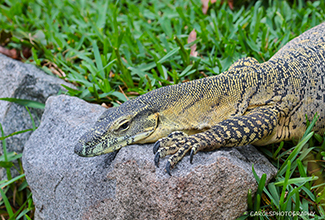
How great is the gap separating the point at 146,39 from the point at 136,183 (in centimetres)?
340

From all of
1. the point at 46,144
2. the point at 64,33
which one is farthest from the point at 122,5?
the point at 46,144

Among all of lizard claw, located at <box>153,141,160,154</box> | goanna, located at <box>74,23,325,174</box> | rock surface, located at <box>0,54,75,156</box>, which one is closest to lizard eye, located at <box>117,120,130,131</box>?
goanna, located at <box>74,23,325,174</box>

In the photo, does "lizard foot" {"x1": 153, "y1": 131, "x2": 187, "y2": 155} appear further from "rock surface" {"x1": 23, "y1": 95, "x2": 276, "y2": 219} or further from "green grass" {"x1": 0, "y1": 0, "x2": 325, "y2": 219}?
"green grass" {"x1": 0, "y1": 0, "x2": 325, "y2": 219}

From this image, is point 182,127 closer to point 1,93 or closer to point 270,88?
point 270,88

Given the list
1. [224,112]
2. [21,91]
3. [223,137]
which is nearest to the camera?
[223,137]

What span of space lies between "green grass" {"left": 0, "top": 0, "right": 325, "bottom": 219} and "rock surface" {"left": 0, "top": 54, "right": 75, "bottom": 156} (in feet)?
1.00

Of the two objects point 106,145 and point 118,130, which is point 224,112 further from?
point 106,145

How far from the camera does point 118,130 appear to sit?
116 inches

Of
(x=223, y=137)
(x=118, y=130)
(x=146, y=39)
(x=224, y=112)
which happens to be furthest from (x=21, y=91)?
(x=223, y=137)

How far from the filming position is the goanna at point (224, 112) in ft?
9.46

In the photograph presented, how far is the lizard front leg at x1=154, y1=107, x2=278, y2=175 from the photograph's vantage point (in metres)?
2.76

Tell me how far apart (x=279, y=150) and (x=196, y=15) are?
12.1 feet

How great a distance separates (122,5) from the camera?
694 centimetres

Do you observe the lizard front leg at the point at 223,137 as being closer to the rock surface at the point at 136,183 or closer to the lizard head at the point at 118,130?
the rock surface at the point at 136,183
